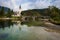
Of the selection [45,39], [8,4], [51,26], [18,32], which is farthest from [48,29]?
[8,4]

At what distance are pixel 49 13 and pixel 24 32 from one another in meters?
0.59

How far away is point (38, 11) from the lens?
7.56 ft

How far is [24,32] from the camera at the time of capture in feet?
7.16

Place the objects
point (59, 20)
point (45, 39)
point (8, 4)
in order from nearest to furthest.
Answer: point (45, 39)
point (59, 20)
point (8, 4)

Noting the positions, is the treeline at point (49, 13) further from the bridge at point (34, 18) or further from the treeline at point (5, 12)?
the treeline at point (5, 12)

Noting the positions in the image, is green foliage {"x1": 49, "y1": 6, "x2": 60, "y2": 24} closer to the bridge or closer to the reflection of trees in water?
the bridge

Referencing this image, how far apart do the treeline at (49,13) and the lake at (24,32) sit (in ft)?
0.65

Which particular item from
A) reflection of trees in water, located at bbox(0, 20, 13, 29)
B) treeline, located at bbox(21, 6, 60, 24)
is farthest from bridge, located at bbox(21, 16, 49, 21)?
reflection of trees in water, located at bbox(0, 20, 13, 29)

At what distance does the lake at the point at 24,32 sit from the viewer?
2.11 metres

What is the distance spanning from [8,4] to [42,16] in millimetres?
700

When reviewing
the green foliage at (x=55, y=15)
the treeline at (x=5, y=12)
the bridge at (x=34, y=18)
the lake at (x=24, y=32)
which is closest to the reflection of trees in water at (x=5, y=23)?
the lake at (x=24, y=32)

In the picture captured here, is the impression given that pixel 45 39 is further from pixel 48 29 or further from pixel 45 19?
pixel 45 19

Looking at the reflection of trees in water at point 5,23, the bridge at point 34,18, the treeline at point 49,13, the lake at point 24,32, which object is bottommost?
the lake at point 24,32

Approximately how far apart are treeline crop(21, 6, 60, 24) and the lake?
7.8 inches
